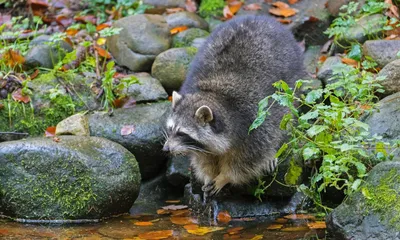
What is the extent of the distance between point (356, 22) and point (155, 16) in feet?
7.75

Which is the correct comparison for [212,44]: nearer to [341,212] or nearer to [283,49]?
[283,49]

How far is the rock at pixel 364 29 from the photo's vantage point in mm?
7621

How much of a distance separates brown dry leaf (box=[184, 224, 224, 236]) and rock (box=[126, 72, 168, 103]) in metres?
1.97

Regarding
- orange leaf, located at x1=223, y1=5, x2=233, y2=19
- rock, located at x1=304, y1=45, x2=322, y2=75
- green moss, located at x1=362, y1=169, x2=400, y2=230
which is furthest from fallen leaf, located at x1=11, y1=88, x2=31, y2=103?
green moss, located at x1=362, y1=169, x2=400, y2=230

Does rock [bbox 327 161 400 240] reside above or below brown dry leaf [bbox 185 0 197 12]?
above

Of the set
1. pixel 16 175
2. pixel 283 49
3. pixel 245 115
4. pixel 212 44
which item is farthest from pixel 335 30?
pixel 16 175

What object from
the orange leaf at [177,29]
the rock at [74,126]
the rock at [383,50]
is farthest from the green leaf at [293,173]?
the orange leaf at [177,29]

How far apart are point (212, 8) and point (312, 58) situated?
60.7 inches

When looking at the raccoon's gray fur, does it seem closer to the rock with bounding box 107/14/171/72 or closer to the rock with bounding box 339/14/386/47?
the rock with bounding box 339/14/386/47

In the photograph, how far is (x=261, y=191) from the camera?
19.7 ft

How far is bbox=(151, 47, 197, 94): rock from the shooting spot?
7.54 metres

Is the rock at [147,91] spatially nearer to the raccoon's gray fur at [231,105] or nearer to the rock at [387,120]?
the raccoon's gray fur at [231,105]

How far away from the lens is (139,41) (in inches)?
313

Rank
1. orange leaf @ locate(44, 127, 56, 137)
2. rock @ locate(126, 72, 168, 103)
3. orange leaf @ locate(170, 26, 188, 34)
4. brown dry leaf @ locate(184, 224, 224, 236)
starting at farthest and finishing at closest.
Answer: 1. orange leaf @ locate(170, 26, 188, 34)
2. rock @ locate(126, 72, 168, 103)
3. orange leaf @ locate(44, 127, 56, 137)
4. brown dry leaf @ locate(184, 224, 224, 236)
